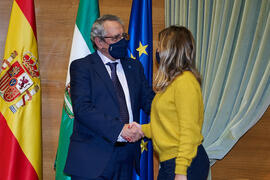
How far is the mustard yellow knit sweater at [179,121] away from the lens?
167 cm

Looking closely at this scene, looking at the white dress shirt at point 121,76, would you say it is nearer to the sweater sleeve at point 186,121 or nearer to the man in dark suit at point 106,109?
the man in dark suit at point 106,109

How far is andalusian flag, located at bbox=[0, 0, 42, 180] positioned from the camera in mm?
2889

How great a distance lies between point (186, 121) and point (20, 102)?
70.3 inches

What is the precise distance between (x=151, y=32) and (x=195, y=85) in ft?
4.86

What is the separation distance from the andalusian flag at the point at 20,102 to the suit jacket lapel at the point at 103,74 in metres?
0.93

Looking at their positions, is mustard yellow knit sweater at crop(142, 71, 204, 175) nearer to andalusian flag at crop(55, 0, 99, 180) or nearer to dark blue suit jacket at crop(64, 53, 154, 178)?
dark blue suit jacket at crop(64, 53, 154, 178)

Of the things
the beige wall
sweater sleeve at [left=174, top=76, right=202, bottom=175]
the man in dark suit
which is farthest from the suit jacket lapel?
the beige wall

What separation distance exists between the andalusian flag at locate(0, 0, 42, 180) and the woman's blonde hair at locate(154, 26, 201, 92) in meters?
1.53

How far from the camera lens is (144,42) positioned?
310cm

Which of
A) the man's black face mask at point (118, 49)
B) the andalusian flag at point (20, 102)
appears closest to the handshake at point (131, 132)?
the man's black face mask at point (118, 49)

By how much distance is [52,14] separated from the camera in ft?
11.1

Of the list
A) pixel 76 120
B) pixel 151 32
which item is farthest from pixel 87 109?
pixel 151 32

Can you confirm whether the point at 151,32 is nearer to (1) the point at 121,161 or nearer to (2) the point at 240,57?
(2) the point at 240,57

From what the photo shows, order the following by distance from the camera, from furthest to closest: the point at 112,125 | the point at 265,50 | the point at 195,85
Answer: the point at 265,50
the point at 112,125
the point at 195,85
